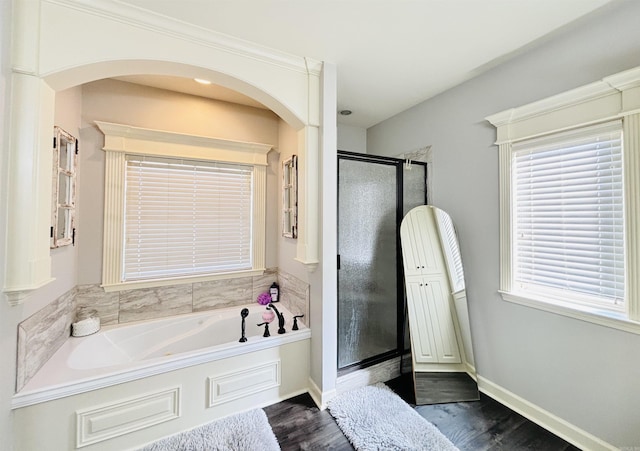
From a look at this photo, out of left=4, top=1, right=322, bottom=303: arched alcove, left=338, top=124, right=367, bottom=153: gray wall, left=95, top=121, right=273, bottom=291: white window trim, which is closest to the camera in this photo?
left=4, top=1, right=322, bottom=303: arched alcove

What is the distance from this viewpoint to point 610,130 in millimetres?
1512

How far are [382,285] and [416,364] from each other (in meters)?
0.69

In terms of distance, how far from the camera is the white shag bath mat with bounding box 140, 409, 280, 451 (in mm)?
1606

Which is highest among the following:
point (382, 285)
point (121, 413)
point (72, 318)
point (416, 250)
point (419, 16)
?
point (419, 16)

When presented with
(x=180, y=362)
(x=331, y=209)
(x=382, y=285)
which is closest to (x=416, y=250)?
(x=382, y=285)

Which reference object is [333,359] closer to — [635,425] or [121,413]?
[121,413]

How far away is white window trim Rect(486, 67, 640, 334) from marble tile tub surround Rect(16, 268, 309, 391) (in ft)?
5.56

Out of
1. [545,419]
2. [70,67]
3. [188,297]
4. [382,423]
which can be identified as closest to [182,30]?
[70,67]

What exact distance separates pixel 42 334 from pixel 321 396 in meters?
1.94

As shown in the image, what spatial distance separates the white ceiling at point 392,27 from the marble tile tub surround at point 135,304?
1.94 meters

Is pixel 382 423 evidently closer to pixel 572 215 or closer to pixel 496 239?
pixel 496 239

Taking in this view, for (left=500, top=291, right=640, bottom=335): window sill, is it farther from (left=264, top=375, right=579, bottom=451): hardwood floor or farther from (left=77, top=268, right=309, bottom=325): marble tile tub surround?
(left=77, top=268, right=309, bottom=325): marble tile tub surround

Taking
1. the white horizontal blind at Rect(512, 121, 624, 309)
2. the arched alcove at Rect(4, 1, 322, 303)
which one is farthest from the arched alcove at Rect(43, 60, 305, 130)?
→ the white horizontal blind at Rect(512, 121, 624, 309)

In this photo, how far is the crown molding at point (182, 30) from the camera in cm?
143
